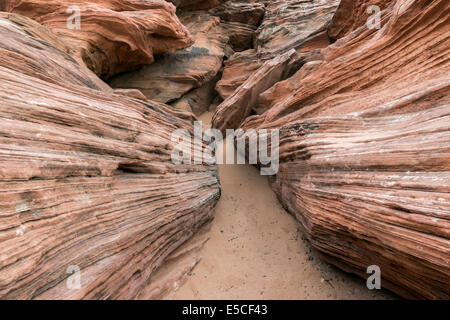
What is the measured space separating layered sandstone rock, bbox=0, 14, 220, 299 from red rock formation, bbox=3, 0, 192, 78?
2.70m

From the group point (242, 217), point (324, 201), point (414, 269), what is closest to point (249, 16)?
point (242, 217)

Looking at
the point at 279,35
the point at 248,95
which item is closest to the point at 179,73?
the point at 248,95

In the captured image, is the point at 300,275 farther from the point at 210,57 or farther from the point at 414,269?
the point at 210,57

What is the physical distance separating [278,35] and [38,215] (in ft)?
44.4

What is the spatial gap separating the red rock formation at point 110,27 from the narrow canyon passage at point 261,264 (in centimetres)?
656

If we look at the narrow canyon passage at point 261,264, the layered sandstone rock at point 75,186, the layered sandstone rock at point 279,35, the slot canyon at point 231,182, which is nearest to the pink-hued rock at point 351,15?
the slot canyon at point 231,182

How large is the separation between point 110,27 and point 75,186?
699 centimetres

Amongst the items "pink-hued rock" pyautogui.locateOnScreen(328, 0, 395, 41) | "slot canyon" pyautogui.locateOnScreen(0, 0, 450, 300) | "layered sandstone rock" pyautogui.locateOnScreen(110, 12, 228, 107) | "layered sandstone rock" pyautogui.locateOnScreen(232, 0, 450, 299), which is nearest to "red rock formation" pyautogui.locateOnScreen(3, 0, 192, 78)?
"slot canyon" pyautogui.locateOnScreen(0, 0, 450, 300)

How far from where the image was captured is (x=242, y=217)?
627cm

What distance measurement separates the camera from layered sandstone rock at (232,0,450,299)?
105 inches

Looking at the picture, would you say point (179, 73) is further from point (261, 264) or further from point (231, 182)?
point (261, 264)

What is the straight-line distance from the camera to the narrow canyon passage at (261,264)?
419 centimetres

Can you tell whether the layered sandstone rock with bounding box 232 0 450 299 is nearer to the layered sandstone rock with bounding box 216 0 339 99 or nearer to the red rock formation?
the layered sandstone rock with bounding box 216 0 339 99
